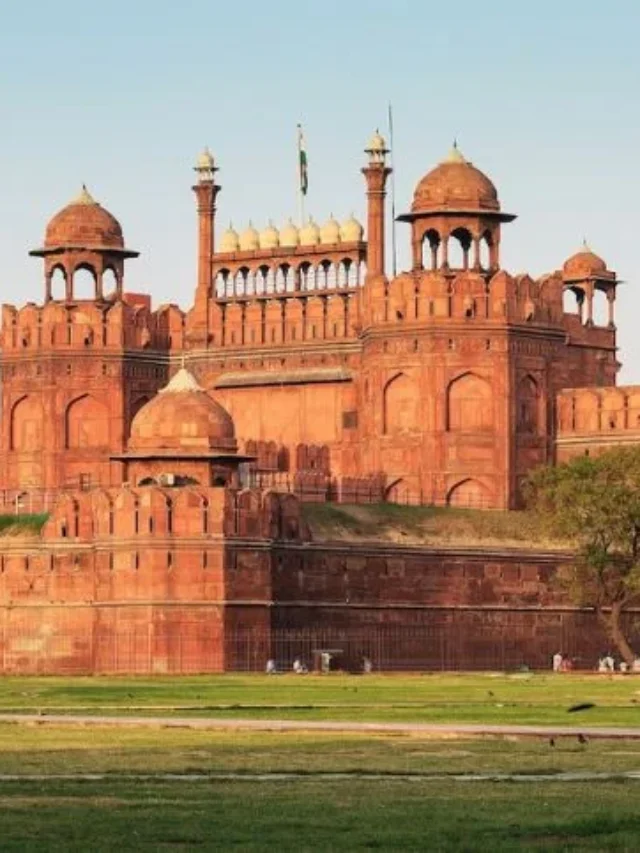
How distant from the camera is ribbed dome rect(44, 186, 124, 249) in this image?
387 feet

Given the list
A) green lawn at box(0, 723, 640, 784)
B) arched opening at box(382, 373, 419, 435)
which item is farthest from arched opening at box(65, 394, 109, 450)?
green lawn at box(0, 723, 640, 784)

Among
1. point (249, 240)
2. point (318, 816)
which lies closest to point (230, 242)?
point (249, 240)

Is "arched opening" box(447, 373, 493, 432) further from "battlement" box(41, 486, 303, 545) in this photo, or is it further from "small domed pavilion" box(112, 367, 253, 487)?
"battlement" box(41, 486, 303, 545)

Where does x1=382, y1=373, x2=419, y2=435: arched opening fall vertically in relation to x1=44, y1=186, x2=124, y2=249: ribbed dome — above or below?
below

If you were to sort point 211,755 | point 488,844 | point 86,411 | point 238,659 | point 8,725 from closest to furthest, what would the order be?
point 488,844, point 211,755, point 8,725, point 238,659, point 86,411

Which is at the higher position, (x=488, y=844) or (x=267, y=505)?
(x=267, y=505)

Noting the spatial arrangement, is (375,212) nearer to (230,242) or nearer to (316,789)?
(230,242)

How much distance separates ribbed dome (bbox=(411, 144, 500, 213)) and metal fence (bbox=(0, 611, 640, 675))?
1557 centimetres

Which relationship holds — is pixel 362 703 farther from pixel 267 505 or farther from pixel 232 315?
pixel 232 315

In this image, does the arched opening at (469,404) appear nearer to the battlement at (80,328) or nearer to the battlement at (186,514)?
the battlement at (80,328)

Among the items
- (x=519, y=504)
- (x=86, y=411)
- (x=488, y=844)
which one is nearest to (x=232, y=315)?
(x=86, y=411)

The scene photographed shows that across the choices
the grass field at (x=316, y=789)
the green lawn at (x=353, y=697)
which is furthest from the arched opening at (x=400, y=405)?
the grass field at (x=316, y=789)

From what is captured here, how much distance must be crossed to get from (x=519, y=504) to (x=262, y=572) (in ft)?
58.9

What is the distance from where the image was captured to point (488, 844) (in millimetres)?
34125
